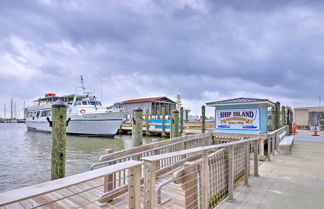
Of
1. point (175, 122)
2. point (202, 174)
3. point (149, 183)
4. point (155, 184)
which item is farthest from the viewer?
point (175, 122)

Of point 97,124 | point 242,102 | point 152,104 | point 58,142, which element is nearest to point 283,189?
point 242,102

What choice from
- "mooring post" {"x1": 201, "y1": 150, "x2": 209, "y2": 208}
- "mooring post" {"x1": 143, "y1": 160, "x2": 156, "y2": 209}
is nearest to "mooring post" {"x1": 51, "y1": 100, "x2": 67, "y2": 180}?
"mooring post" {"x1": 201, "y1": 150, "x2": 209, "y2": 208}

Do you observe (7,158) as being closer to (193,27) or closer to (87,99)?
(193,27)

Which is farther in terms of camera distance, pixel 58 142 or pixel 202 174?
pixel 58 142

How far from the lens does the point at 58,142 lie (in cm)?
491

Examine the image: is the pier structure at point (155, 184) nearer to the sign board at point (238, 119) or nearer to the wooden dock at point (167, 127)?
the sign board at point (238, 119)

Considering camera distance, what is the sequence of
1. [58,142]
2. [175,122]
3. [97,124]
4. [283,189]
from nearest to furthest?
[283,189] < [58,142] < [175,122] < [97,124]

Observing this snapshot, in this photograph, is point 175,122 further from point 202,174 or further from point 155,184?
point 202,174

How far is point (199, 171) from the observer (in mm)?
2318

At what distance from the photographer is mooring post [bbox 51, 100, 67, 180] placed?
15.8 feet

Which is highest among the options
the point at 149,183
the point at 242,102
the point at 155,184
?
the point at 242,102

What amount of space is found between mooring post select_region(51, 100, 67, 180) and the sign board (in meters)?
6.13

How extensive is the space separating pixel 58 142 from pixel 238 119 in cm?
660

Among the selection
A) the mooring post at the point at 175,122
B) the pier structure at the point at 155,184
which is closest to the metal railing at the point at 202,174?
the pier structure at the point at 155,184
